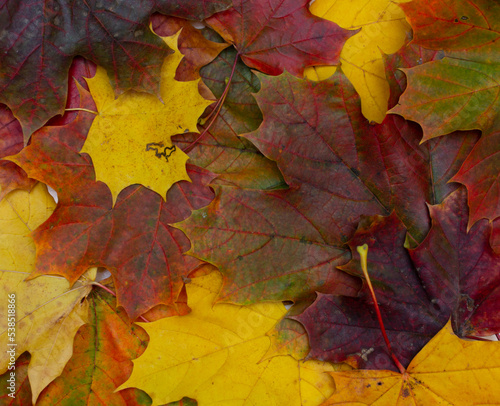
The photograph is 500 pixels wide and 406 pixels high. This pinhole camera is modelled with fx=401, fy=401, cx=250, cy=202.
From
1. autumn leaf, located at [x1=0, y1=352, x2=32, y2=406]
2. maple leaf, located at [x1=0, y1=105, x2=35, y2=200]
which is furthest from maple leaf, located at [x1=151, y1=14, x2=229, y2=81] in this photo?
autumn leaf, located at [x1=0, y1=352, x2=32, y2=406]

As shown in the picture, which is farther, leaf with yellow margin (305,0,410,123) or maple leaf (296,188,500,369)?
leaf with yellow margin (305,0,410,123)

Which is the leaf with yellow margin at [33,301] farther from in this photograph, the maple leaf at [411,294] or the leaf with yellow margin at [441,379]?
the leaf with yellow margin at [441,379]

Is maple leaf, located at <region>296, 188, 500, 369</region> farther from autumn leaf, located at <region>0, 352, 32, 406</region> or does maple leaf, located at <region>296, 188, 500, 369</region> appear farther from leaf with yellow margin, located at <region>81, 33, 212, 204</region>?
autumn leaf, located at <region>0, 352, 32, 406</region>

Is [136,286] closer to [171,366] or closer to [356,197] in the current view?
[171,366]

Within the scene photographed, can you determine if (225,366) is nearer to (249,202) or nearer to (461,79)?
(249,202)

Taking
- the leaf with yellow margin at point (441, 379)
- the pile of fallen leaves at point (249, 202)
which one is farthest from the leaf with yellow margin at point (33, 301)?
the leaf with yellow margin at point (441, 379)

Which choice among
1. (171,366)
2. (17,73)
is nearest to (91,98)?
(17,73)
